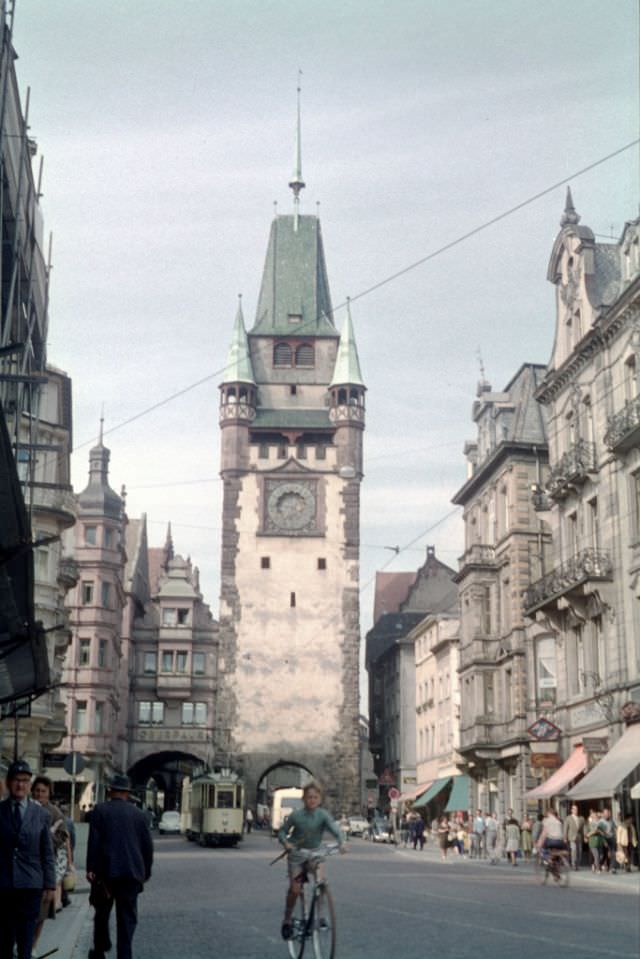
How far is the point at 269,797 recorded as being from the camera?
122 m

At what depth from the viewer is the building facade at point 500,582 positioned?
50094 millimetres

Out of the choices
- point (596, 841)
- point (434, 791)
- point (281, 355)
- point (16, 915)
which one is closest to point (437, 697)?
point (434, 791)

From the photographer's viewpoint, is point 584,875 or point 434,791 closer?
point 584,875

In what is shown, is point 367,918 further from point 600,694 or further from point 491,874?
point 600,694

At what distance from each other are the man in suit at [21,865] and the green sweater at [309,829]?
12.6 ft

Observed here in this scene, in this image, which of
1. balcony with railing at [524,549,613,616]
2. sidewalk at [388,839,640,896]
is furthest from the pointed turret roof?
balcony with railing at [524,549,613,616]

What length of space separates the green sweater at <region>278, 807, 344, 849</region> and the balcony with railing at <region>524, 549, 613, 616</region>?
1002 inches

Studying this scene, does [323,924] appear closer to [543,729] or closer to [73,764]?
[73,764]

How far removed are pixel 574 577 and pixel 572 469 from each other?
345 cm

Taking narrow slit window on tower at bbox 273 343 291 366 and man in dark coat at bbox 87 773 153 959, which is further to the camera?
narrow slit window on tower at bbox 273 343 291 366

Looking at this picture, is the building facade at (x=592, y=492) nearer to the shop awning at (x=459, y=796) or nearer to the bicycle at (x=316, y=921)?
the shop awning at (x=459, y=796)

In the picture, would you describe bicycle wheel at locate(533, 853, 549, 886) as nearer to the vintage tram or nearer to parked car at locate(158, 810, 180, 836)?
the vintage tram

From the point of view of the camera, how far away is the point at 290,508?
85500mm

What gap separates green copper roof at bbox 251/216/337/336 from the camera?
94188 millimetres
